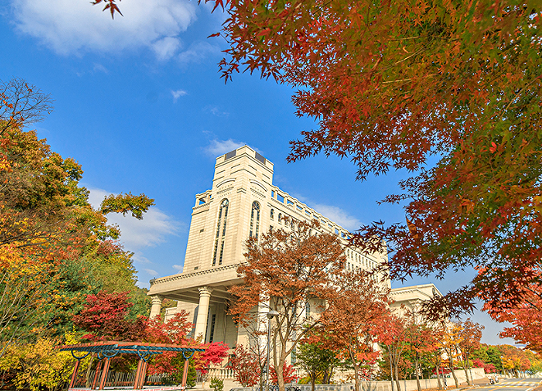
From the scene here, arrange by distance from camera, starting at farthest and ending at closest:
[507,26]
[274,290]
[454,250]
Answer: [274,290], [454,250], [507,26]

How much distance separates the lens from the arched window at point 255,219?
38.1m

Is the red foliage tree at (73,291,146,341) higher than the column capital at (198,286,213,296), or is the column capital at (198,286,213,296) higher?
the column capital at (198,286,213,296)

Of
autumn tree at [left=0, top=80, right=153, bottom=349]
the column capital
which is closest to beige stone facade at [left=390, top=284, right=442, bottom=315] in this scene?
the column capital

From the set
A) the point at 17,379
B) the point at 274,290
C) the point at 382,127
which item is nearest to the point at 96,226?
the point at 17,379

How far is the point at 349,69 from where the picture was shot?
2844 mm

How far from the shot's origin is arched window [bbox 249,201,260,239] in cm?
3806

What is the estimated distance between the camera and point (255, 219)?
3853 cm

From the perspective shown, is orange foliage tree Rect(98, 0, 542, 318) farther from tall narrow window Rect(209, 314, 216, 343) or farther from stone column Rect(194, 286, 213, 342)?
tall narrow window Rect(209, 314, 216, 343)

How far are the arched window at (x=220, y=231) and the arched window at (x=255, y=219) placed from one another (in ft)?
10.8

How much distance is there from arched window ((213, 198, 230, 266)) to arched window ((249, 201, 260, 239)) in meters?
3.29

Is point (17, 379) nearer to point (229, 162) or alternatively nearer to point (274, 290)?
point (274, 290)

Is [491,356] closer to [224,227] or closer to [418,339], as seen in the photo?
[418,339]

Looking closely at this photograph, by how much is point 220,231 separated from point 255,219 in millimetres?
4686

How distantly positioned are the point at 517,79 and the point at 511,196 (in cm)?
125
